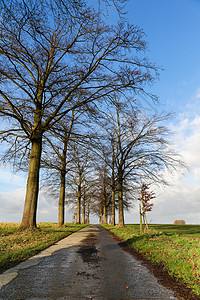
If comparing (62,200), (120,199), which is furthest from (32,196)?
(120,199)

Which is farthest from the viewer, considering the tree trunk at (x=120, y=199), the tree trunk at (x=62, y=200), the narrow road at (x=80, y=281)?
the tree trunk at (x=62, y=200)

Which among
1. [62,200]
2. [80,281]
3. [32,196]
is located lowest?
[80,281]

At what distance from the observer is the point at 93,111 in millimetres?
12188

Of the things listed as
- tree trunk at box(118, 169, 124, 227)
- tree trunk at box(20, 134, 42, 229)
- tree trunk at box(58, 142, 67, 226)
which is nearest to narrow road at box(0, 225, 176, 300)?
tree trunk at box(20, 134, 42, 229)

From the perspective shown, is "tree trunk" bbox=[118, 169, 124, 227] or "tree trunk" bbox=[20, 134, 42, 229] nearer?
"tree trunk" bbox=[20, 134, 42, 229]

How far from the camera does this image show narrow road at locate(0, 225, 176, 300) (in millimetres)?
3535

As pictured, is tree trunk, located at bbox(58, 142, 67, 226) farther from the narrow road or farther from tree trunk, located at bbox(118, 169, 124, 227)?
the narrow road

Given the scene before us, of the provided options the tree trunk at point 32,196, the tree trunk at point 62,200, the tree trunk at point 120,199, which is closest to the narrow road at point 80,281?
the tree trunk at point 32,196

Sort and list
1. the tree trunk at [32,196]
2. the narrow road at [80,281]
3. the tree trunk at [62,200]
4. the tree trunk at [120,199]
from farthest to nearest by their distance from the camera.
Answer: the tree trunk at [62,200]
the tree trunk at [120,199]
the tree trunk at [32,196]
the narrow road at [80,281]

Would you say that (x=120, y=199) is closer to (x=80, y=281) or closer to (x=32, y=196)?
(x=32, y=196)

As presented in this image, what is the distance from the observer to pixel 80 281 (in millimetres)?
4184

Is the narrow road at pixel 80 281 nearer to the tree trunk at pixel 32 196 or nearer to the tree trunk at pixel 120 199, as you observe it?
the tree trunk at pixel 32 196

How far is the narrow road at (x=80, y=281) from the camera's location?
354 centimetres

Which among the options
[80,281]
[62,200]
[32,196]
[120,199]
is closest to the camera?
[80,281]
